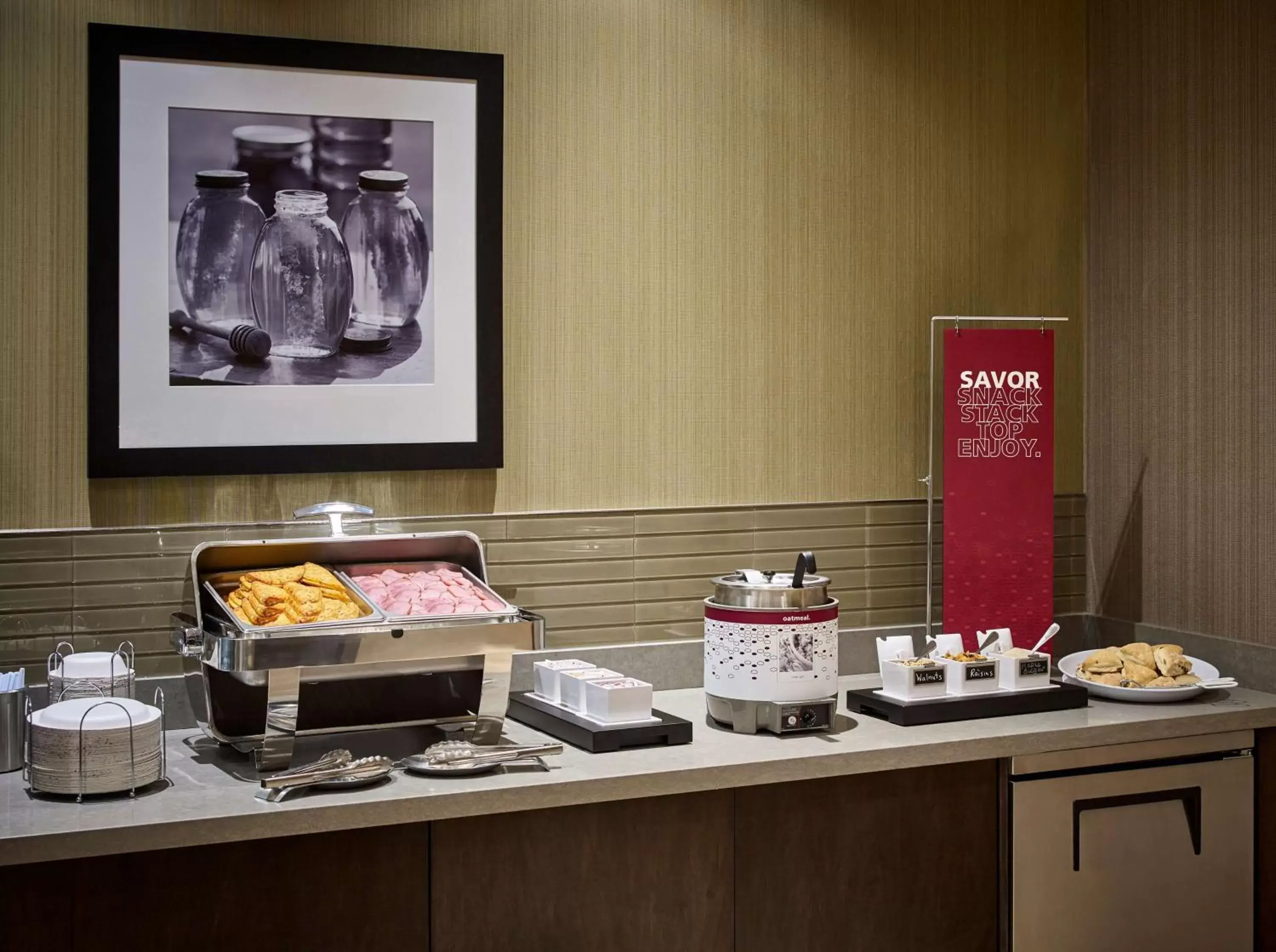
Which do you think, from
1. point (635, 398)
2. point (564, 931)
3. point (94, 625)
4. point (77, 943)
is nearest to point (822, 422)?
point (635, 398)

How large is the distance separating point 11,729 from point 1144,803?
2.09 metres

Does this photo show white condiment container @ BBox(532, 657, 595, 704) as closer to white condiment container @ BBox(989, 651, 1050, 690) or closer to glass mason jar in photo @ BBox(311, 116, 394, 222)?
white condiment container @ BBox(989, 651, 1050, 690)

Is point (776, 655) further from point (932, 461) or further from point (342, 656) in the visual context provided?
point (932, 461)

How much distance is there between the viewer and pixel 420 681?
7.95 ft

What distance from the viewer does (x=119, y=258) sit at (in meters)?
2.43

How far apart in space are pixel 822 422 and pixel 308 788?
1.50 metres

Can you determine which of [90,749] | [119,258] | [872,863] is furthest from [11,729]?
[872,863]

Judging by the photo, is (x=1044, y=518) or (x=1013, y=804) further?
(x=1044, y=518)

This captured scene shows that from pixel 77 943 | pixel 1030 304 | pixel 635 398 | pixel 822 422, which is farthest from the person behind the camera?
pixel 1030 304

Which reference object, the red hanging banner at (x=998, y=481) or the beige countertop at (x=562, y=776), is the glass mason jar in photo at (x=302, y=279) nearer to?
the beige countertop at (x=562, y=776)

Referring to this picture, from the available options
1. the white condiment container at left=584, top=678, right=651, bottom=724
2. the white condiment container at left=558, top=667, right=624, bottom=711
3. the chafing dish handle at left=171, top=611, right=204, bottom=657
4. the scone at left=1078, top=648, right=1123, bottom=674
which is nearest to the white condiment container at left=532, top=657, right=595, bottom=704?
the white condiment container at left=558, top=667, right=624, bottom=711

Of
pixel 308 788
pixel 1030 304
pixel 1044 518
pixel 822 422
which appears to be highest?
pixel 1030 304

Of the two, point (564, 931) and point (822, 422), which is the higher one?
point (822, 422)

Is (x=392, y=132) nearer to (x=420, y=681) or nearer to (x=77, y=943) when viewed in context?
(x=420, y=681)
